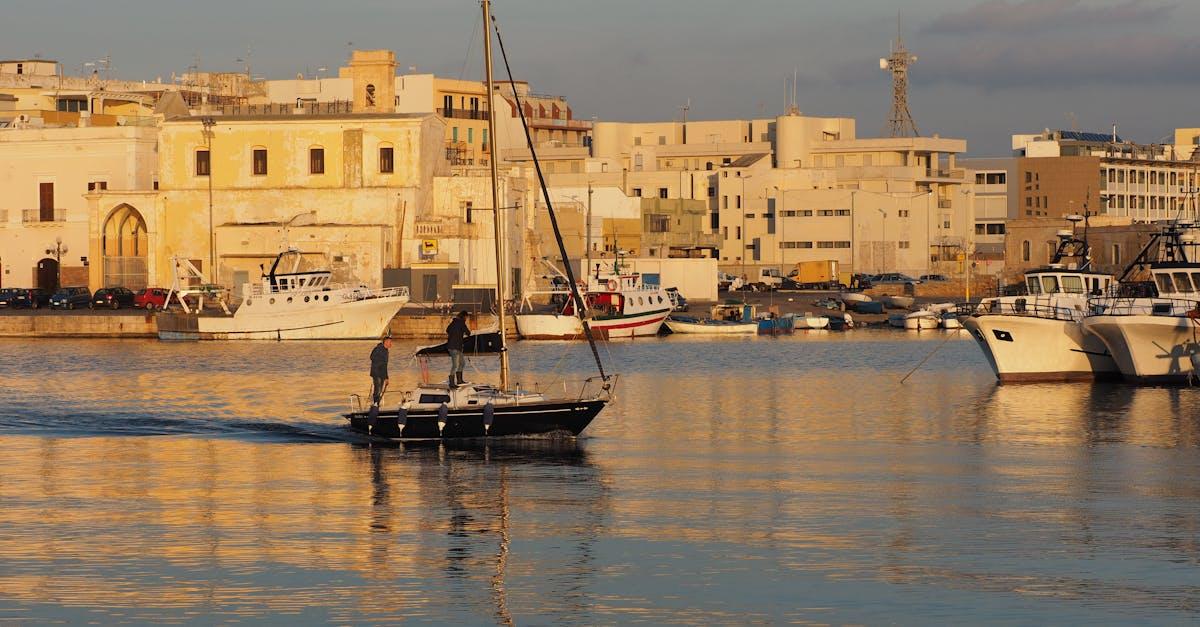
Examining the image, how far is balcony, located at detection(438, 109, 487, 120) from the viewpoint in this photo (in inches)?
5758

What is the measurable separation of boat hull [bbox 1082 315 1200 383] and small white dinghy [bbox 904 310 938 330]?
42371 millimetres

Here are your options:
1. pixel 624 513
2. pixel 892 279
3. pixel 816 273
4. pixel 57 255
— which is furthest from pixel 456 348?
pixel 816 273

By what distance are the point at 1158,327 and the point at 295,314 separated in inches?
1589

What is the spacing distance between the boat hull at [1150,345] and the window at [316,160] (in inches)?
1887

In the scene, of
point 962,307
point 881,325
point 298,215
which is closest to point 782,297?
point 881,325

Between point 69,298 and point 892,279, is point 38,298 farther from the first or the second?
point 892,279

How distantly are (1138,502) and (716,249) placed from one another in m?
111

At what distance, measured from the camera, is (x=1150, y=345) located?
180 ft

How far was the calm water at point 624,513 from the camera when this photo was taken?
21.7 metres

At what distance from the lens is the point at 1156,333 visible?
178ft

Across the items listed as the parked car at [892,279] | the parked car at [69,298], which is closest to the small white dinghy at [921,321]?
the parked car at [892,279]

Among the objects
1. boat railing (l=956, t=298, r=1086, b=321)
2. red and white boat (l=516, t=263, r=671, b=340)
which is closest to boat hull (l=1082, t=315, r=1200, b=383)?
boat railing (l=956, t=298, r=1086, b=321)

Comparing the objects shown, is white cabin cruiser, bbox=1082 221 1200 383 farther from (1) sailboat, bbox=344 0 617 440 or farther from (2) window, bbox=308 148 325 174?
(2) window, bbox=308 148 325 174

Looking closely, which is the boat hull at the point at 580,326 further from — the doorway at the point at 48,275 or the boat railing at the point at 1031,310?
the doorway at the point at 48,275
